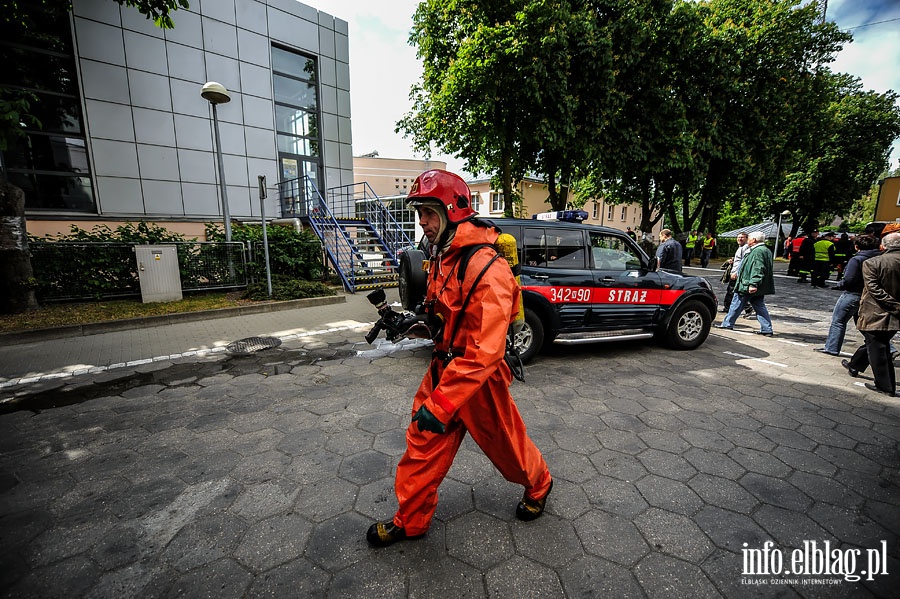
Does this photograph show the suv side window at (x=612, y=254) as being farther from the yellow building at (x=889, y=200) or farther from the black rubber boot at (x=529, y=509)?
the yellow building at (x=889, y=200)

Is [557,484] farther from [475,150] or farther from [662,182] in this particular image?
[662,182]

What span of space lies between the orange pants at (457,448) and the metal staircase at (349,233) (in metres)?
9.40

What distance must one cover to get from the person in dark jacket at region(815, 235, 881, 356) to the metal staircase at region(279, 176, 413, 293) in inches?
382

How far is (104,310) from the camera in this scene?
7.42 metres

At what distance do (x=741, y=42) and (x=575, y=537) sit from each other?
18.6m

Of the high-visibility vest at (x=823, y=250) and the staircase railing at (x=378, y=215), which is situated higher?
the staircase railing at (x=378, y=215)

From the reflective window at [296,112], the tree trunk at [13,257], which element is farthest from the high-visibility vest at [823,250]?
the tree trunk at [13,257]

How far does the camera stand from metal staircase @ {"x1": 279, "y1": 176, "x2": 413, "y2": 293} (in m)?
11.9

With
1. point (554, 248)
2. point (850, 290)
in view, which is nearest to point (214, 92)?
point (554, 248)

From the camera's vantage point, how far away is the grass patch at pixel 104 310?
6453 millimetres

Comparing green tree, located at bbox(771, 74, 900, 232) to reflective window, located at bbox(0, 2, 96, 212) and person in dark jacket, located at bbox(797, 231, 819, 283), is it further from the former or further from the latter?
reflective window, located at bbox(0, 2, 96, 212)

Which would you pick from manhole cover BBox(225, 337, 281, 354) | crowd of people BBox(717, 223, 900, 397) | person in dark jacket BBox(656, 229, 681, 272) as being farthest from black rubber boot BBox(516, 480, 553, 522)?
person in dark jacket BBox(656, 229, 681, 272)

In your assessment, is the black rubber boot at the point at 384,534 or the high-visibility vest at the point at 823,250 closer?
the black rubber boot at the point at 384,534

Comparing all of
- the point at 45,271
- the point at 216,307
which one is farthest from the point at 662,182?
the point at 45,271
